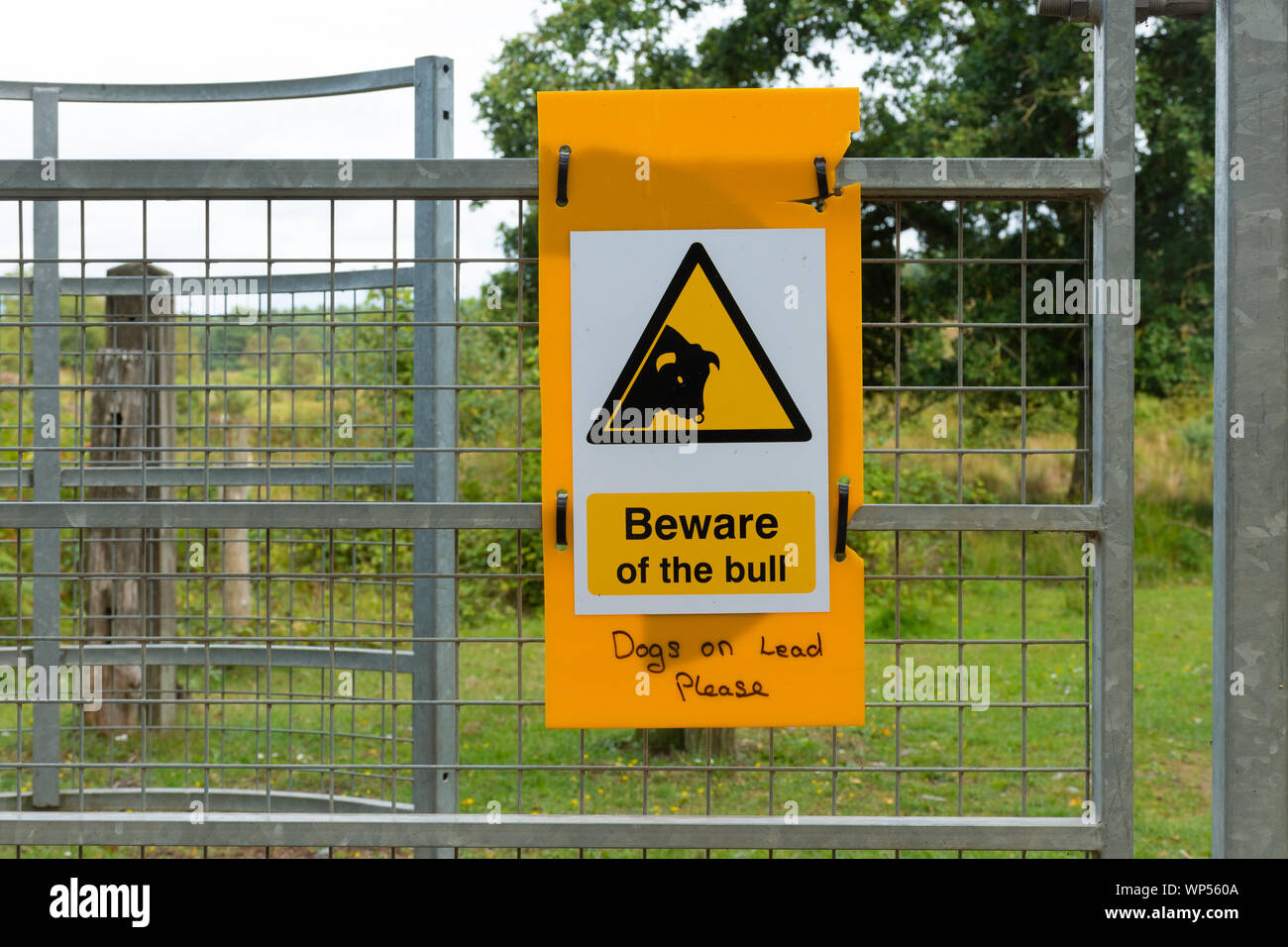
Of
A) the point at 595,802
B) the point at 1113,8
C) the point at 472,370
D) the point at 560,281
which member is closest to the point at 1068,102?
the point at 472,370

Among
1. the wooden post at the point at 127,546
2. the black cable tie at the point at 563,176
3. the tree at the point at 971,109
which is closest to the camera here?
the black cable tie at the point at 563,176

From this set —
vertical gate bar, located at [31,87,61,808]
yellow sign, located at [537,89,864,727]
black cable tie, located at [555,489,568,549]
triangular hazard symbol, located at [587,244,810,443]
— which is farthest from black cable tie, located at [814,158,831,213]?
vertical gate bar, located at [31,87,61,808]

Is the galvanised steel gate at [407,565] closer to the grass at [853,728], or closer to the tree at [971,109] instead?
the grass at [853,728]

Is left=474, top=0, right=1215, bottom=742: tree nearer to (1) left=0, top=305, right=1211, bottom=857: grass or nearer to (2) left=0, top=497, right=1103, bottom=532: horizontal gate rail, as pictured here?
(1) left=0, top=305, right=1211, bottom=857: grass


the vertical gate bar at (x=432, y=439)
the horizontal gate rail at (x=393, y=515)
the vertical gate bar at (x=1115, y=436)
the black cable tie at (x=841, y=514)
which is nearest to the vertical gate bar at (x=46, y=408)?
the vertical gate bar at (x=432, y=439)

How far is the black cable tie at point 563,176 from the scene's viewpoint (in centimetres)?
215

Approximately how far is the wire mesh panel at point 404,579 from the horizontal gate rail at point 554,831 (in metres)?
0.01

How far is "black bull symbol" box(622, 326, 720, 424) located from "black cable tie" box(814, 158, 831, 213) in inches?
15.1

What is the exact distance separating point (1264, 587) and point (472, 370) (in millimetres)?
10030

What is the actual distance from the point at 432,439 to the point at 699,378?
50.1 inches

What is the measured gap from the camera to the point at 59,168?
2.24 m

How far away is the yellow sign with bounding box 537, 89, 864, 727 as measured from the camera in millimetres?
2176

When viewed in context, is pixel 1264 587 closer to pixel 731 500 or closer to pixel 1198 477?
pixel 731 500

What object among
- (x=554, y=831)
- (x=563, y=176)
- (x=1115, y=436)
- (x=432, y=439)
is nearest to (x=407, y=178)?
(x=563, y=176)
